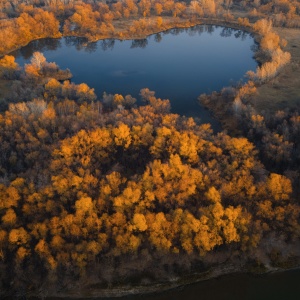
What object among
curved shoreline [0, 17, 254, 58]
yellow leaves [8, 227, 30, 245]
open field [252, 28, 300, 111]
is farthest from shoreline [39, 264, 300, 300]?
curved shoreline [0, 17, 254, 58]

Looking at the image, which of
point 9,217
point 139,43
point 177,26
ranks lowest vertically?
point 9,217

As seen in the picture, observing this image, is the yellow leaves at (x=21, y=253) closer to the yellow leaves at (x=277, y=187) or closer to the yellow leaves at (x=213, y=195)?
the yellow leaves at (x=213, y=195)

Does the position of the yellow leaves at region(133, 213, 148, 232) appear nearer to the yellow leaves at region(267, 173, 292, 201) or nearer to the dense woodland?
the dense woodland

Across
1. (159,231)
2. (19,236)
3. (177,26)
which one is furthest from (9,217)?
(177,26)

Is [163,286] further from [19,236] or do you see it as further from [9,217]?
[9,217]

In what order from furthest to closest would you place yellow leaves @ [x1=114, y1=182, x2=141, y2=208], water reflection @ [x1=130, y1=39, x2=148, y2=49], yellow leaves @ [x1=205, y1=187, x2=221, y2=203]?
water reflection @ [x1=130, y1=39, x2=148, y2=49] < yellow leaves @ [x1=205, y1=187, x2=221, y2=203] < yellow leaves @ [x1=114, y1=182, x2=141, y2=208]

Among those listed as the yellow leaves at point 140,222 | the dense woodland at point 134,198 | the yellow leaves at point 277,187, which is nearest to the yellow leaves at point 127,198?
the dense woodland at point 134,198

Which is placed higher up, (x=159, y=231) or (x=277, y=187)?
(x=277, y=187)
